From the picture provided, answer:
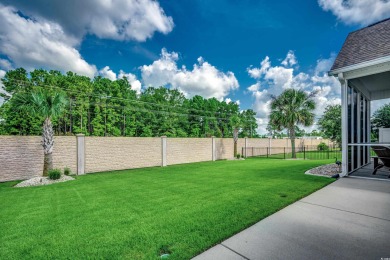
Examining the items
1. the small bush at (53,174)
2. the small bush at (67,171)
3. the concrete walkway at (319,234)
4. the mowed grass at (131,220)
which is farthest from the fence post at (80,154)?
the concrete walkway at (319,234)

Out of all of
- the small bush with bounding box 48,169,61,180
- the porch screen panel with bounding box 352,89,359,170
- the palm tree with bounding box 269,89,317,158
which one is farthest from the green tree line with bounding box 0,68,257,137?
the porch screen panel with bounding box 352,89,359,170

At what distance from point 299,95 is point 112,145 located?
15.6 metres

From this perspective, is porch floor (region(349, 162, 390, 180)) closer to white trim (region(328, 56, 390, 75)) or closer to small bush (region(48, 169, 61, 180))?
white trim (region(328, 56, 390, 75))

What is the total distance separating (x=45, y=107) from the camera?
25.8 feet

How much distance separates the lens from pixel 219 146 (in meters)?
17.0

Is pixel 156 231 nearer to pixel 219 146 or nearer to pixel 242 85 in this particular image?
pixel 219 146

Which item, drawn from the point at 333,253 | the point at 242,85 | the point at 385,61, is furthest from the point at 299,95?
the point at 333,253

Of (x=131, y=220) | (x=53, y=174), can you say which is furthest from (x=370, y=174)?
(x=53, y=174)

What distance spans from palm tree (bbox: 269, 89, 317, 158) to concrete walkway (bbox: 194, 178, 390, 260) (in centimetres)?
1309

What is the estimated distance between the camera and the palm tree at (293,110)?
629 inches

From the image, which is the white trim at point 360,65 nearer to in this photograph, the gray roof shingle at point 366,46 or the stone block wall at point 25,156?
the gray roof shingle at point 366,46

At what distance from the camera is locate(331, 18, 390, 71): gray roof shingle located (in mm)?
5527

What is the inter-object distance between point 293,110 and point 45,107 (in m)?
17.4

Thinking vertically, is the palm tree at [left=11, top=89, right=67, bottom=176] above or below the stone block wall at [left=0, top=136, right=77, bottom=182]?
above
